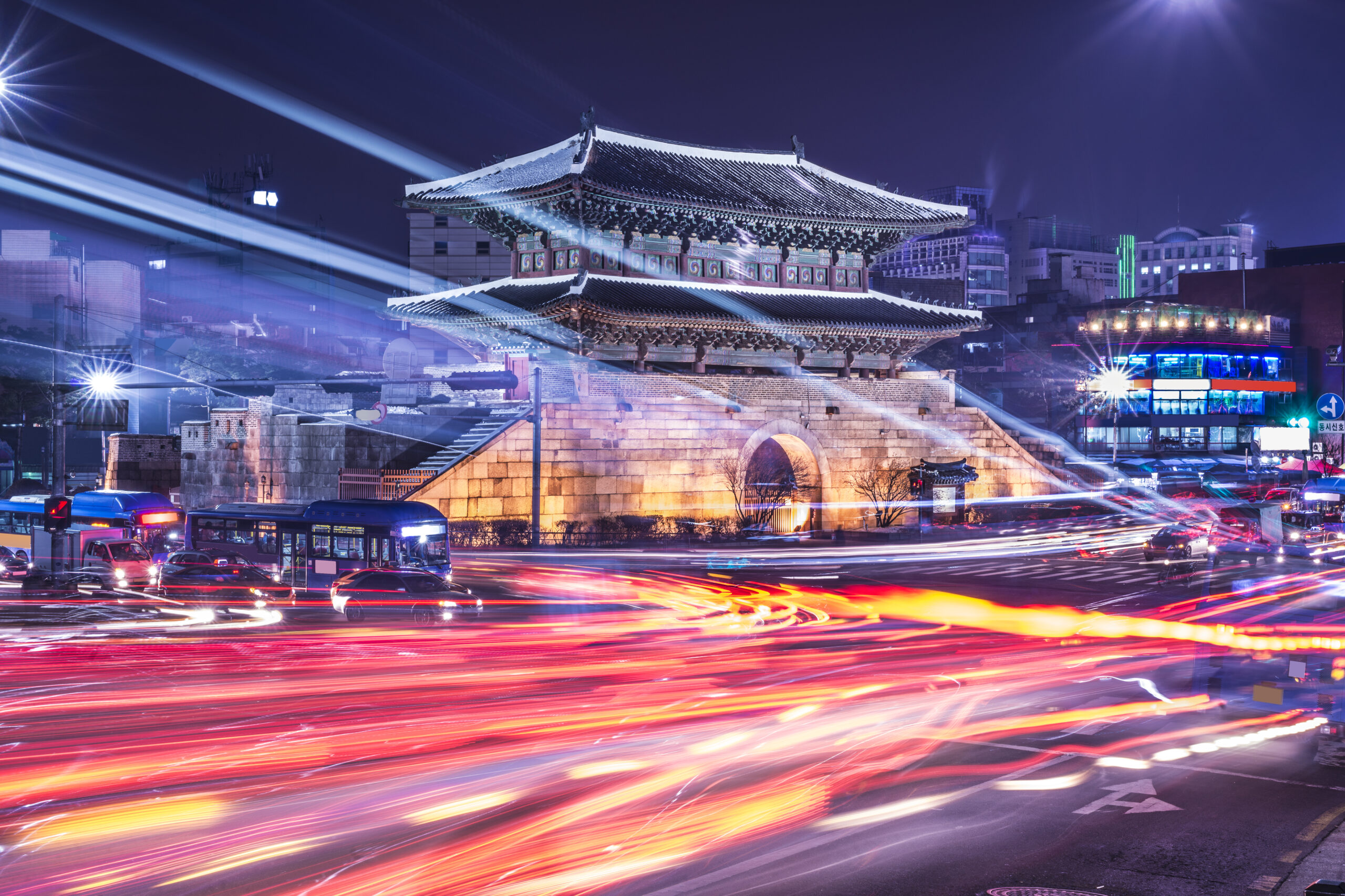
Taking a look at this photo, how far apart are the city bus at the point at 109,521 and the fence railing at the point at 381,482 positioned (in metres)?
5.17

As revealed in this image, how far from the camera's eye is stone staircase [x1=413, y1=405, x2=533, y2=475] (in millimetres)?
36031

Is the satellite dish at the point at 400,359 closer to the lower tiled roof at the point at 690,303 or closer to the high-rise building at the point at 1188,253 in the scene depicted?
the lower tiled roof at the point at 690,303

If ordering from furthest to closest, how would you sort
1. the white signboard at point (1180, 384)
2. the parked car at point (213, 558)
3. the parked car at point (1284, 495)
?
the white signboard at point (1180, 384)
the parked car at point (1284, 495)
the parked car at point (213, 558)

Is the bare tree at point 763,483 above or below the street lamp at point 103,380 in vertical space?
below

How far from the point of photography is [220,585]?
24.2m

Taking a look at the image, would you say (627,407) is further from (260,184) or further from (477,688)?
(260,184)

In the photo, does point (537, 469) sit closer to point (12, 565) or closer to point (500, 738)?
point (12, 565)

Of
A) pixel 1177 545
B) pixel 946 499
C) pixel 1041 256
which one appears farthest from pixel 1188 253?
pixel 1177 545

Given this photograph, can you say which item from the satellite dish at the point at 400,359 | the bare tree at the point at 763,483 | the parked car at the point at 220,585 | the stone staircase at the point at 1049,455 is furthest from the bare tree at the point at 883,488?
the parked car at the point at 220,585

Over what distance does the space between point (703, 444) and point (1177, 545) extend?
54.8 ft

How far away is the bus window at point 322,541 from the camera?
85.3ft

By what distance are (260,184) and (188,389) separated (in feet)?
108

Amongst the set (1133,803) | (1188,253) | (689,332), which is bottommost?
(1133,803)

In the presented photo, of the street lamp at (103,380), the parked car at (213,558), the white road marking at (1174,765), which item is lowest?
the white road marking at (1174,765)
